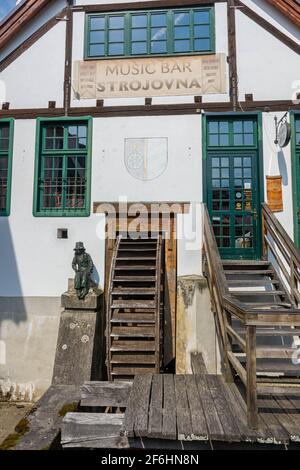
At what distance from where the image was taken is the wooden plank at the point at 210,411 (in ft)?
8.64

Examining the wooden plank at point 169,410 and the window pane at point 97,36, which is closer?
the wooden plank at point 169,410

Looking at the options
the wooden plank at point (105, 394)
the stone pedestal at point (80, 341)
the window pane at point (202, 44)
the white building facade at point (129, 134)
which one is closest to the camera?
the wooden plank at point (105, 394)

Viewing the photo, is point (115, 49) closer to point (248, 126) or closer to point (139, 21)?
point (139, 21)

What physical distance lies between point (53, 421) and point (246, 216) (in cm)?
470

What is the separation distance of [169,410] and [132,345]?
6.18ft

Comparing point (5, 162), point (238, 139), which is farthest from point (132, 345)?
point (5, 162)

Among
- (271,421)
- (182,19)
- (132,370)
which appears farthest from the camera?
(182,19)

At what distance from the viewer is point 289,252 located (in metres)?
4.68

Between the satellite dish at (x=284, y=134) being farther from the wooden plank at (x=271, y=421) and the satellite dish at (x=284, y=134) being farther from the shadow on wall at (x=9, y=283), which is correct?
the shadow on wall at (x=9, y=283)

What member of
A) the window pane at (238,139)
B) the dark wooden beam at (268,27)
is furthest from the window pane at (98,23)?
the window pane at (238,139)

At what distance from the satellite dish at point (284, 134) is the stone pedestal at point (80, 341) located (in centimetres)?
425

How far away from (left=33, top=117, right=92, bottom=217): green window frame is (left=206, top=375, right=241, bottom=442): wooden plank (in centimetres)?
402

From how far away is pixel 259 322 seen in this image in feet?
8.93
